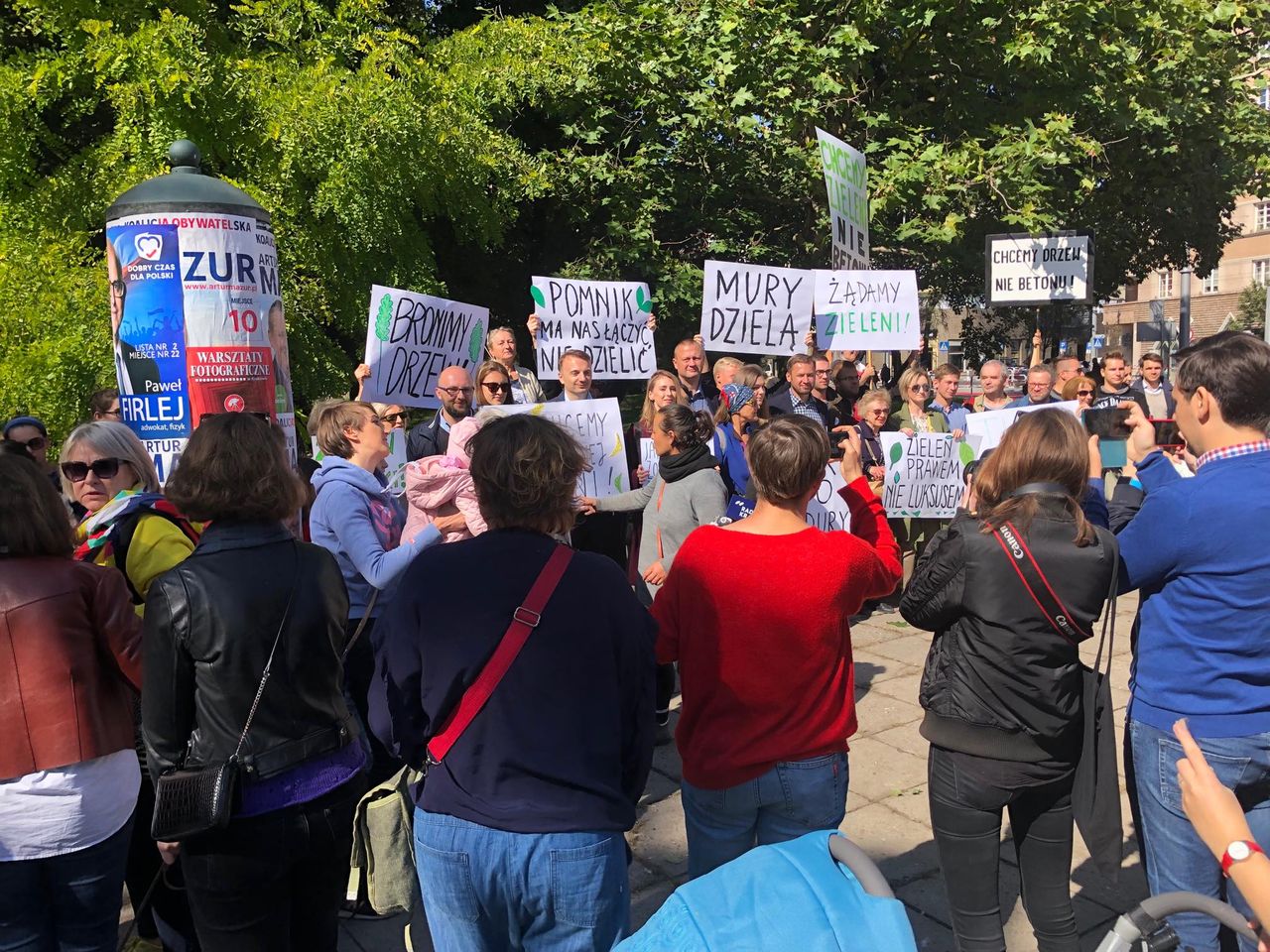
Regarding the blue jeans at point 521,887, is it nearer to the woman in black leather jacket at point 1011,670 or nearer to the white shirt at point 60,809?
the white shirt at point 60,809

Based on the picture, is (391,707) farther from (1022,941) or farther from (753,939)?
(1022,941)

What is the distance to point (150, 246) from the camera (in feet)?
15.7

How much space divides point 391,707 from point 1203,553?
200cm

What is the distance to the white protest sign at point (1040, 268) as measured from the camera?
1041 cm

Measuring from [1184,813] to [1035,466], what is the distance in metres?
0.95

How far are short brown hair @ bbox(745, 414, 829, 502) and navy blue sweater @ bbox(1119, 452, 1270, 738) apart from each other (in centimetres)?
85

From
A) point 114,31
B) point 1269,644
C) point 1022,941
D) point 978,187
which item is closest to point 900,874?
point 1022,941

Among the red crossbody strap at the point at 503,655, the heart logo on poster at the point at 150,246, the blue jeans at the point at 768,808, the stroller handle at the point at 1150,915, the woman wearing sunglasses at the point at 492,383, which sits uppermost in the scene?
the heart logo on poster at the point at 150,246

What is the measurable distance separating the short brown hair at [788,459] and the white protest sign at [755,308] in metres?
5.07

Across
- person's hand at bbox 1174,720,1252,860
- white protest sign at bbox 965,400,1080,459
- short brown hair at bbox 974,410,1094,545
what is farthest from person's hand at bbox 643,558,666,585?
white protest sign at bbox 965,400,1080,459

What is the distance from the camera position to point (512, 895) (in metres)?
2.12

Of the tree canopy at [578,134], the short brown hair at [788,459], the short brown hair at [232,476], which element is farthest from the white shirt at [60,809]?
the tree canopy at [578,134]

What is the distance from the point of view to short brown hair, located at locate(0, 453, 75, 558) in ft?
8.35

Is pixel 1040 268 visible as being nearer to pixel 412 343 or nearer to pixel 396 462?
pixel 412 343
